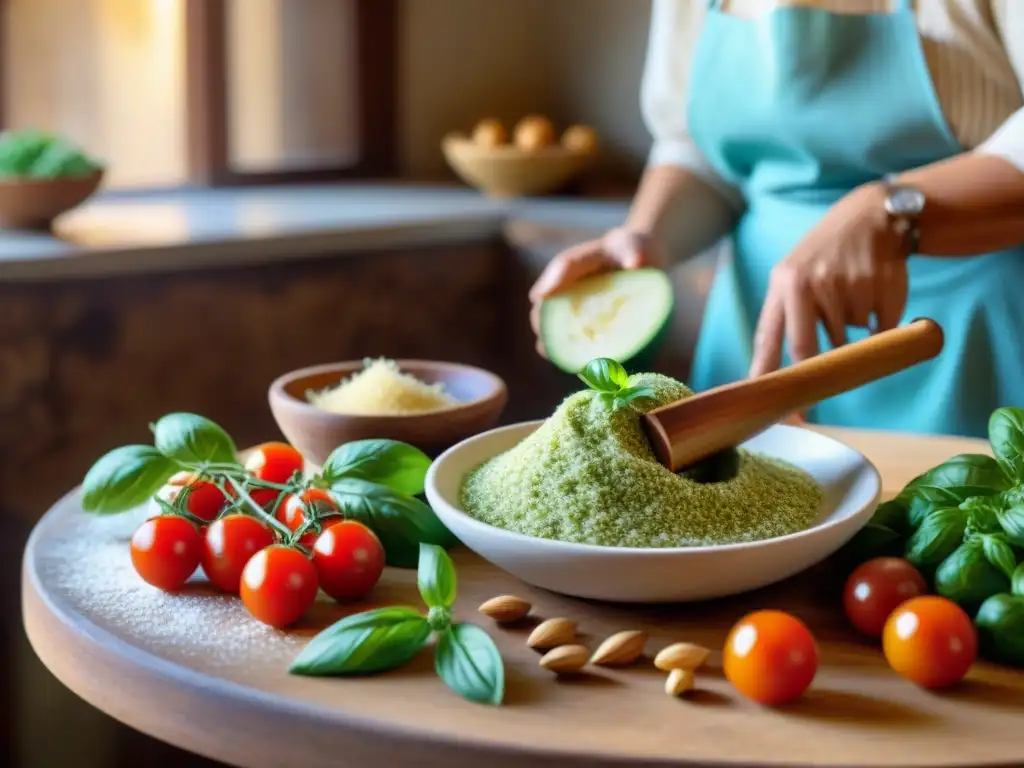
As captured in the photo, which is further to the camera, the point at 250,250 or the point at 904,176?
the point at 250,250

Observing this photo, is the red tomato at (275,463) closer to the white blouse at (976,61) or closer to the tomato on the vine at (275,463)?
the tomato on the vine at (275,463)

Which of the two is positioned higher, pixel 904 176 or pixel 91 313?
pixel 904 176

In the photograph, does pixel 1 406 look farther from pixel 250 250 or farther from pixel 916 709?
pixel 916 709

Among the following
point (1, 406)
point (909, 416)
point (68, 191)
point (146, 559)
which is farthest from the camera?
point (68, 191)

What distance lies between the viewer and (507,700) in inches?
28.3

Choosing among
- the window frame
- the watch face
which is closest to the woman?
the watch face

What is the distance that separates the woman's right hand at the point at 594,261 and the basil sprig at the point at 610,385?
1.91ft

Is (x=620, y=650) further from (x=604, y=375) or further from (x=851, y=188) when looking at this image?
(x=851, y=188)

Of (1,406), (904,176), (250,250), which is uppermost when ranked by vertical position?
(904,176)

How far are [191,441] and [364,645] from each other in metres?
0.31

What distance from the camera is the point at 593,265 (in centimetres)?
151

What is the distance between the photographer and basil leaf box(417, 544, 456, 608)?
2.56 feet

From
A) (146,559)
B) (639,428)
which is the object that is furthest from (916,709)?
(146,559)

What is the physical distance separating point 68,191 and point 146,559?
4.25 feet
